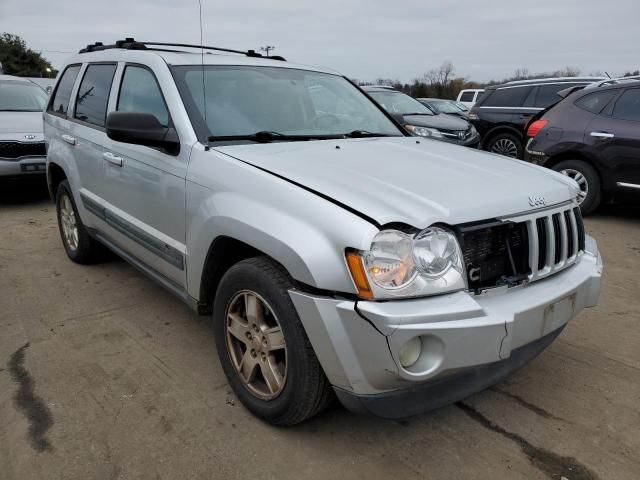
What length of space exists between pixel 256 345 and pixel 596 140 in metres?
5.45

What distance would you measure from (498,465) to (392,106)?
819cm

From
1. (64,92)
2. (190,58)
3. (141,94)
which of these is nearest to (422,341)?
(190,58)

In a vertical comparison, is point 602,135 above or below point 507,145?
above

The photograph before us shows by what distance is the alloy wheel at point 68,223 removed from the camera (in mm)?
4676

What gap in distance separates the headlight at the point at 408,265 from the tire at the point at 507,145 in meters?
8.56

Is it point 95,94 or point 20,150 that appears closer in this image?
point 95,94

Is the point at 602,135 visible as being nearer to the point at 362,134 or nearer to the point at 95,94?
the point at 362,134

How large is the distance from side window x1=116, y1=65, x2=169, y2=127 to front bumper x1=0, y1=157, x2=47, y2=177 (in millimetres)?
4195

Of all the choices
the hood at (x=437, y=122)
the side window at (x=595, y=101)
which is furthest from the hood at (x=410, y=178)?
the hood at (x=437, y=122)

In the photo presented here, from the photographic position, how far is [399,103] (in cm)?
980

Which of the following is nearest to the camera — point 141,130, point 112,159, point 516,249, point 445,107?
point 516,249

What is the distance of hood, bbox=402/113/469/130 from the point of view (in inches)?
349

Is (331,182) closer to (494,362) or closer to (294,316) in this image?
(294,316)

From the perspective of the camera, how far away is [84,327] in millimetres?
3539
